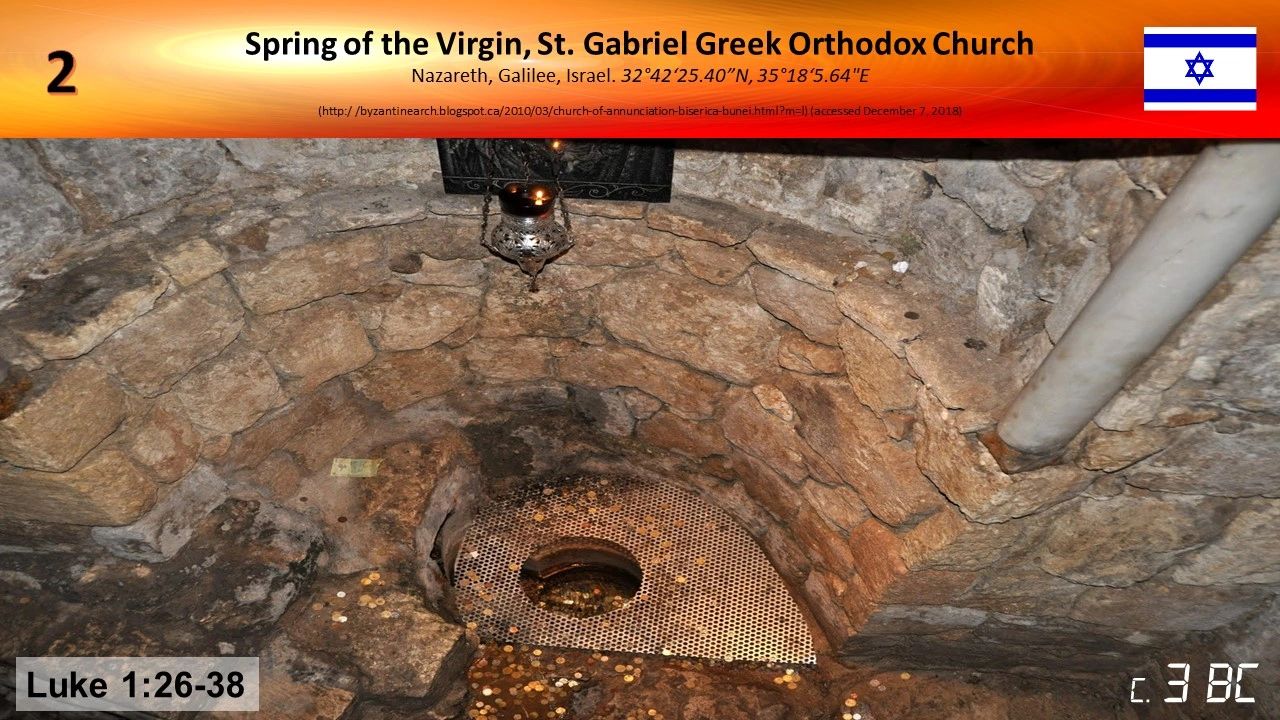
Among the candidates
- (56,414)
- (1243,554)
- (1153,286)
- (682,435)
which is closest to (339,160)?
(56,414)

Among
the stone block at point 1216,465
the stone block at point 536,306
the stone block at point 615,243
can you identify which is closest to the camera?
the stone block at point 1216,465

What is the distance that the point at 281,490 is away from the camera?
327 cm

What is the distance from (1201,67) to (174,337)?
273cm

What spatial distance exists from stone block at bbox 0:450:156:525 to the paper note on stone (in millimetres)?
715

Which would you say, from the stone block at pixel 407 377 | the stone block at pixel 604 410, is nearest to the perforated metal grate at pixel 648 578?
the stone block at pixel 604 410

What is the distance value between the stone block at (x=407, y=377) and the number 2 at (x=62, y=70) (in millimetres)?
1901

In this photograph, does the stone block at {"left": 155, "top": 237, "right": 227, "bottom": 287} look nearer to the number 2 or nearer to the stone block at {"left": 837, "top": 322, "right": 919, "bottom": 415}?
the number 2

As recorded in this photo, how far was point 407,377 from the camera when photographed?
11.4 feet

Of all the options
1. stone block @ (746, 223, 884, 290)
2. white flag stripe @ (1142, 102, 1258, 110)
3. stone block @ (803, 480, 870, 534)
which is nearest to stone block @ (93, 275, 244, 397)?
stone block @ (746, 223, 884, 290)

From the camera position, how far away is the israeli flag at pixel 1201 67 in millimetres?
1429

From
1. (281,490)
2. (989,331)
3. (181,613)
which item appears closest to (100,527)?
(181,613)

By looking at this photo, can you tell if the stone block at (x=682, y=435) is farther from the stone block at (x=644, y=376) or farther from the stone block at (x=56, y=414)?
the stone block at (x=56, y=414)

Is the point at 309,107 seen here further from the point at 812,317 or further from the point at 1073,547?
the point at 1073,547

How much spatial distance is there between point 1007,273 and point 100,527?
2.94 meters
